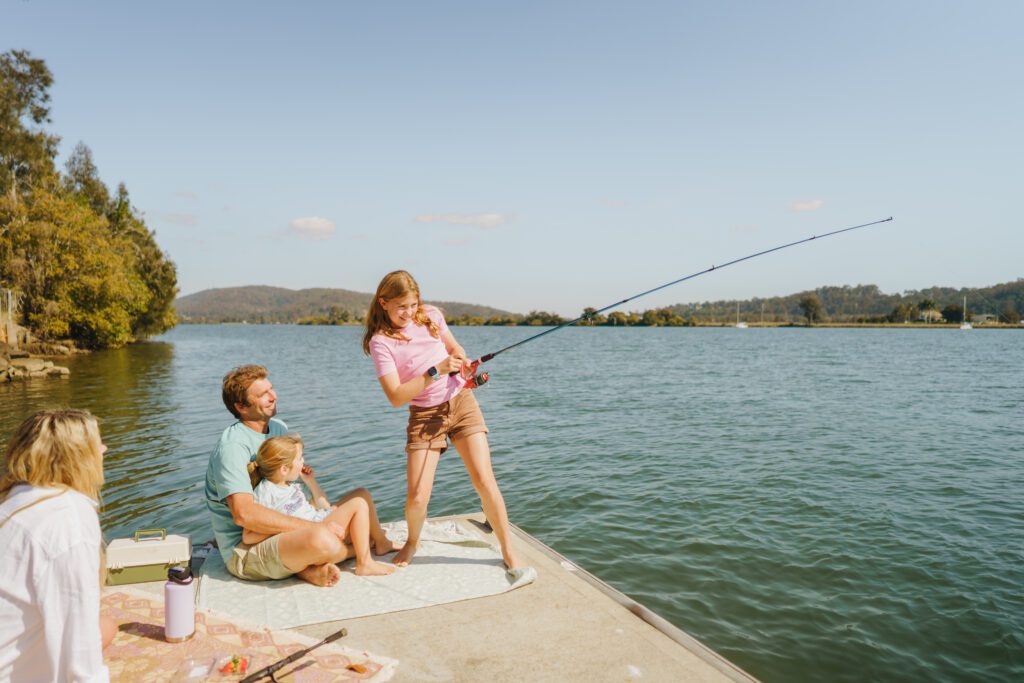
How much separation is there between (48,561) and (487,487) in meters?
2.92

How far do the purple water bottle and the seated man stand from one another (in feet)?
2.46

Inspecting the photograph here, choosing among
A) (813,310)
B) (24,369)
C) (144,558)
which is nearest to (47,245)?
(24,369)

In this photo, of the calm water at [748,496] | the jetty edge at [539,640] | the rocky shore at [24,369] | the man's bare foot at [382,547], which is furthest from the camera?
the rocky shore at [24,369]

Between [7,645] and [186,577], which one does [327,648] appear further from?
[7,645]

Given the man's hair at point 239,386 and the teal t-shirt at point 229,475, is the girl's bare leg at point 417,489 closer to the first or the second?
the teal t-shirt at point 229,475

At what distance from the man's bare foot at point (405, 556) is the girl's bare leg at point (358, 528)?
17 centimetres

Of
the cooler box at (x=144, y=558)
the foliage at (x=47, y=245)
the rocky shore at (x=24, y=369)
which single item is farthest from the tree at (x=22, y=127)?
the cooler box at (x=144, y=558)

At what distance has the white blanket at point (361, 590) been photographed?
13.4 ft

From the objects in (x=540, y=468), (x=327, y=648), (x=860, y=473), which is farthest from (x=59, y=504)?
(x=860, y=473)

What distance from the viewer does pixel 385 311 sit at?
15.0ft

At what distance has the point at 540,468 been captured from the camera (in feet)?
37.4

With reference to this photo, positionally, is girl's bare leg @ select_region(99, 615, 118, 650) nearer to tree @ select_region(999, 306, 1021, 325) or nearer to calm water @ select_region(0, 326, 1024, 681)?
calm water @ select_region(0, 326, 1024, 681)

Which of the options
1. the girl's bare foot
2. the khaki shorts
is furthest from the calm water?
the khaki shorts

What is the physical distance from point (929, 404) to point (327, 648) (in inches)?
838
